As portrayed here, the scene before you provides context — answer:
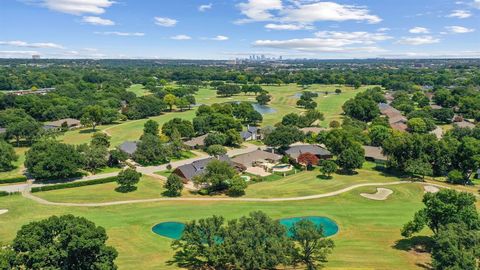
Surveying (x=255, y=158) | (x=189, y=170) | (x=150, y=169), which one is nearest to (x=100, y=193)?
(x=150, y=169)

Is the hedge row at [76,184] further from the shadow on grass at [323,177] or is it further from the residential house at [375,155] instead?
the residential house at [375,155]

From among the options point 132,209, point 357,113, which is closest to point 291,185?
point 132,209

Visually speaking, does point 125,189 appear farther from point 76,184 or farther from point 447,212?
point 447,212

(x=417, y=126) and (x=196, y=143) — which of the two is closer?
(x=196, y=143)

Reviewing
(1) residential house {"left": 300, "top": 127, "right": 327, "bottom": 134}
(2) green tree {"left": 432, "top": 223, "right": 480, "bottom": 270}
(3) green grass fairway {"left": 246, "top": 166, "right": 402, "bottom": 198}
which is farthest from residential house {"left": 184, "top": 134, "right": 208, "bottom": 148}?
(2) green tree {"left": 432, "top": 223, "right": 480, "bottom": 270}

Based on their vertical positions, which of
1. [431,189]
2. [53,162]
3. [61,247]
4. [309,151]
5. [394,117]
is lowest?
[431,189]

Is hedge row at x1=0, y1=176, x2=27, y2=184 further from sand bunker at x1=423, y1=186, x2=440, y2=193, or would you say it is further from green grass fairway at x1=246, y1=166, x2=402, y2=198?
sand bunker at x1=423, y1=186, x2=440, y2=193

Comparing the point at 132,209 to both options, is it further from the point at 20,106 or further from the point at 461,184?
the point at 20,106
